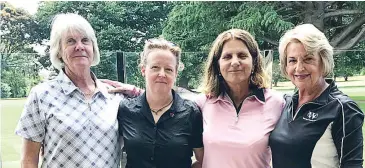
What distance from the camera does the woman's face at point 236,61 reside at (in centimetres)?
187

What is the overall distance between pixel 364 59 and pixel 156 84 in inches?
111

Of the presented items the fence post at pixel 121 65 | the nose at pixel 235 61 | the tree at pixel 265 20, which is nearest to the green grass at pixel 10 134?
the fence post at pixel 121 65

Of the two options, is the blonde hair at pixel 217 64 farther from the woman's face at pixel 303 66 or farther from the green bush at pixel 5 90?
the green bush at pixel 5 90

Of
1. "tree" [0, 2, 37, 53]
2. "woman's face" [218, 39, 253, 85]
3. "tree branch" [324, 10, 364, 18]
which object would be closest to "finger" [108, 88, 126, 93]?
"woman's face" [218, 39, 253, 85]

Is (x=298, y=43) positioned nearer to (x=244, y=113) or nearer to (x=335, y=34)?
(x=244, y=113)

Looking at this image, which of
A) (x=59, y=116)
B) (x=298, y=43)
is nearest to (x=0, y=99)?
(x=59, y=116)

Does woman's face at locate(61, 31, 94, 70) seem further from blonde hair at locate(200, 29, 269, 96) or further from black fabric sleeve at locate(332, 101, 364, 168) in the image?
black fabric sleeve at locate(332, 101, 364, 168)

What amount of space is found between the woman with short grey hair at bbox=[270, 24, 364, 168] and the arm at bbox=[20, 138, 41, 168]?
3.41ft

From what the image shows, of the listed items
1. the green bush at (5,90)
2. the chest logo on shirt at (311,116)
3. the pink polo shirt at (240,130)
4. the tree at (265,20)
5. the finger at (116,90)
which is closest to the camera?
the chest logo on shirt at (311,116)

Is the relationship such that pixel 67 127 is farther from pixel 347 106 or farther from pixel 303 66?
pixel 347 106

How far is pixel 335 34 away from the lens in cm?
1063

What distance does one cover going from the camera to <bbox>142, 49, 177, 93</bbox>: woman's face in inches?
73.0

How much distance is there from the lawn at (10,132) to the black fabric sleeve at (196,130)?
6.27 ft

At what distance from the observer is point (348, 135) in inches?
62.7
